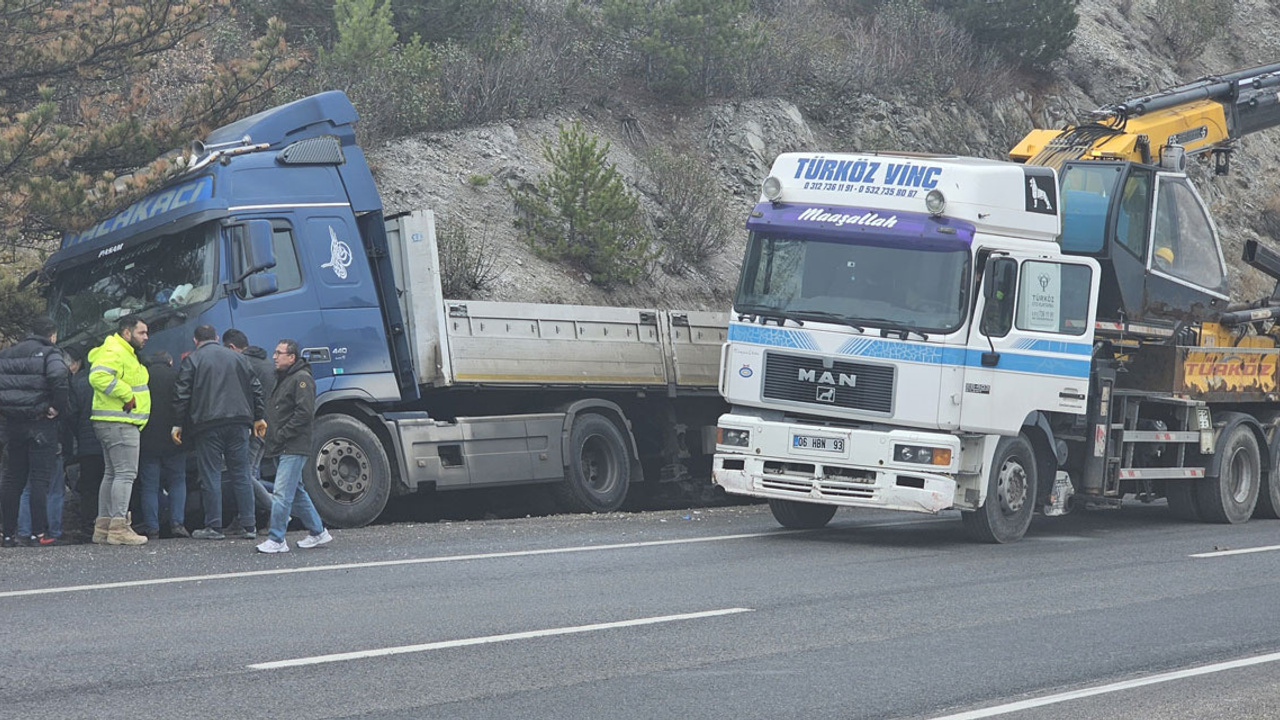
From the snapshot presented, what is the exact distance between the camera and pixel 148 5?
15.3 metres

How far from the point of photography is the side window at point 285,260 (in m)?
13.3

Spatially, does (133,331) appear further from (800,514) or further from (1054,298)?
(1054,298)

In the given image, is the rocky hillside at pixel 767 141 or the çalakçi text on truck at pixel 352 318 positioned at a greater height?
the rocky hillside at pixel 767 141

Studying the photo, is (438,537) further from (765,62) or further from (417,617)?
(765,62)

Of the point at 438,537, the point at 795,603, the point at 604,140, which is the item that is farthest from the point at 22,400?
the point at 604,140

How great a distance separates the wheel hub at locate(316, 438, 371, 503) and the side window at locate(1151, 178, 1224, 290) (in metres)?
7.63

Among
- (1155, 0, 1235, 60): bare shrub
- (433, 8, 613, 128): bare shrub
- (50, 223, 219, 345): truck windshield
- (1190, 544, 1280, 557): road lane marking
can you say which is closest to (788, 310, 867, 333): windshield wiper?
(1190, 544, 1280, 557): road lane marking

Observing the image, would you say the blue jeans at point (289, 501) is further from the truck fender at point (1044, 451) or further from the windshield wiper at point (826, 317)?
the truck fender at point (1044, 451)

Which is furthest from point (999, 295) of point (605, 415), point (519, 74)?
point (519, 74)

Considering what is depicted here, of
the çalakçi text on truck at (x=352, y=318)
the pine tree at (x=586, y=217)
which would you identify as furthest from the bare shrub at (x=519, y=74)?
the çalakçi text on truck at (x=352, y=318)

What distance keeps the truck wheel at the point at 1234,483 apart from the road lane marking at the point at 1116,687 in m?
7.44

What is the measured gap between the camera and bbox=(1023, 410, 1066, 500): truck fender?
12.8m

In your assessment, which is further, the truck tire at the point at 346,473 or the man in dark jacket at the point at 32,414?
the truck tire at the point at 346,473

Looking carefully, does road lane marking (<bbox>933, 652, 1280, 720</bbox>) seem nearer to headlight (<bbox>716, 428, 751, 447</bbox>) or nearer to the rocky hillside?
headlight (<bbox>716, 428, 751, 447</bbox>)
